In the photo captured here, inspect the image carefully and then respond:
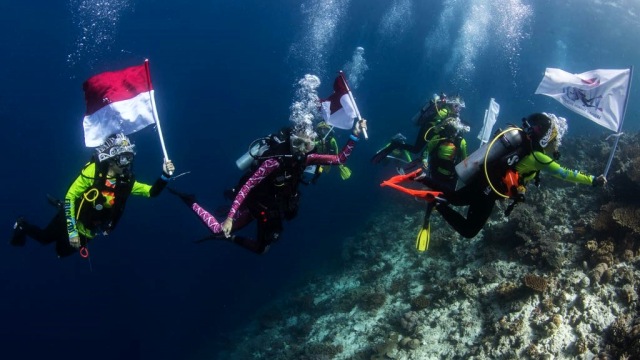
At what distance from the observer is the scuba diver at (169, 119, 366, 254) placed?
6.91 metres

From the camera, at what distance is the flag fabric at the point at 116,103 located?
649cm

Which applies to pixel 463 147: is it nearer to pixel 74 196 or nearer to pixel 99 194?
pixel 99 194

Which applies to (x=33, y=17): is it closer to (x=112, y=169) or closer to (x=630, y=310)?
(x=112, y=169)

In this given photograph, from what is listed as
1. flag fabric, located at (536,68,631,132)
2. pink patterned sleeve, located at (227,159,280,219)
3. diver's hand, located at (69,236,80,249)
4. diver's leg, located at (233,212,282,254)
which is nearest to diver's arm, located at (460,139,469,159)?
flag fabric, located at (536,68,631,132)

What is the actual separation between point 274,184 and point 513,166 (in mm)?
4265

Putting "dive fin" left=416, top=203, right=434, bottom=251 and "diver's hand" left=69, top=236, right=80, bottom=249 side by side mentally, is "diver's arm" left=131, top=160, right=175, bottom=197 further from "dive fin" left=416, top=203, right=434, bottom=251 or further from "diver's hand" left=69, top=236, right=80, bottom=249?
"dive fin" left=416, top=203, right=434, bottom=251

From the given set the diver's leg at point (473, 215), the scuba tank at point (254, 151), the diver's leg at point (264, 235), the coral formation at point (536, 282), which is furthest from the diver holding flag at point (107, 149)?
the coral formation at point (536, 282)

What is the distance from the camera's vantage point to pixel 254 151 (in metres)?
7.63

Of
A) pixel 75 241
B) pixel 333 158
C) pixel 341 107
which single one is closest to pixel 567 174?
pixel 333 158

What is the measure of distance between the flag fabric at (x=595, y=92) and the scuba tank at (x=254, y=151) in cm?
563

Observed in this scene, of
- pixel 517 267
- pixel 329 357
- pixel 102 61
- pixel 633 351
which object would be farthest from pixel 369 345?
pixel 102 61

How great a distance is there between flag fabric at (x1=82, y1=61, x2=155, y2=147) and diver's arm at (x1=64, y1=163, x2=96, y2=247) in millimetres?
595

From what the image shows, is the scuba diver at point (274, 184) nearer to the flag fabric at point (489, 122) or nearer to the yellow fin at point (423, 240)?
the yellow fin at point (423, 240)

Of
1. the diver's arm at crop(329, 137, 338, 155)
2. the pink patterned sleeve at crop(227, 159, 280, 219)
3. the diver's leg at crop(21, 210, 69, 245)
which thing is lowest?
the diver's arm at crop(329, 137, 338, 155)
